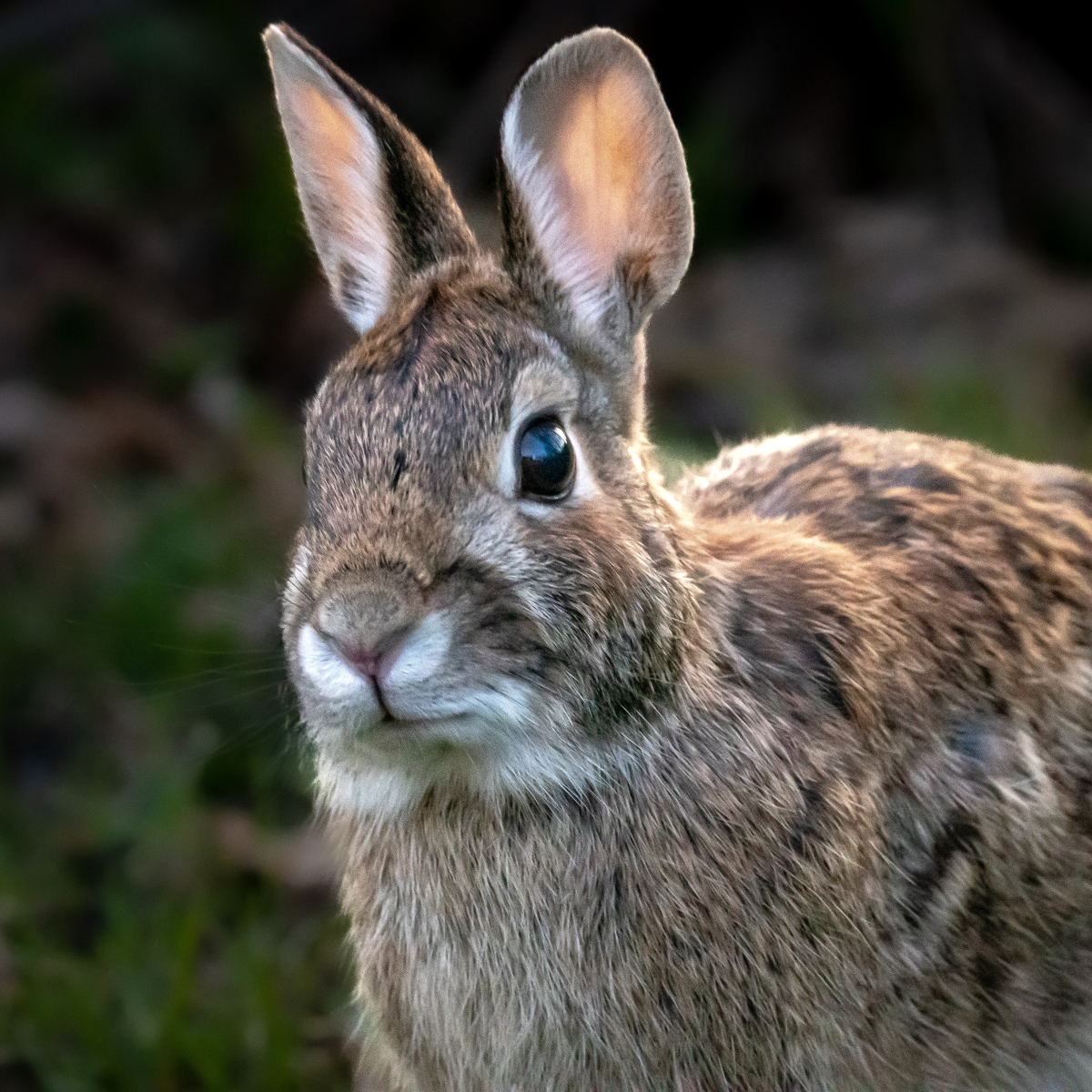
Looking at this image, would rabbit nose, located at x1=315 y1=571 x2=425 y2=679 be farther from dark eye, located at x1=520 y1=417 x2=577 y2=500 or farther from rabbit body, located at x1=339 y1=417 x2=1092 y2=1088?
rabbit body, located at x1=339 y1=417 x2=1092 y2=1088

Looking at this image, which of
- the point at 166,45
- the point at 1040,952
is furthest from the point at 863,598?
the point at 166,45

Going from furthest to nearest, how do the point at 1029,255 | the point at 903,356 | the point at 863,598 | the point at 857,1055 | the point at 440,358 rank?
the point at 1029,255, the point at 903,356, the point at 863,598, the point at 857,1055, the point at 440,358

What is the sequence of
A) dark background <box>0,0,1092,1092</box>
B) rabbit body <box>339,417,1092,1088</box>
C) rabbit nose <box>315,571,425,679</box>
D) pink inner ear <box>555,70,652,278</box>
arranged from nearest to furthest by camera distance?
1. rabbit nose <box>315,571,425,679</box>
2. rabbit body <box>339,417,1092,1088</box>
3. pink inner ear <box>555,70,652,278</box>
4. dark background <box>0,0,1092,1092</box>

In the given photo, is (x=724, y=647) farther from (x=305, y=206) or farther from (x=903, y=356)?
(x=903, y=356)

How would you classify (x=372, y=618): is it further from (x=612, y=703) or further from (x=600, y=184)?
(x=600, y=184)

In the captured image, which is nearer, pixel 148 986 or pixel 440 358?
pixel 440 358

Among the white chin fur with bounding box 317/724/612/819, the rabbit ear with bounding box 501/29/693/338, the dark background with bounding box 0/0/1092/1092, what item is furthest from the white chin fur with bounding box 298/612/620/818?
the dark background with bounding box 0/0/1092/1092

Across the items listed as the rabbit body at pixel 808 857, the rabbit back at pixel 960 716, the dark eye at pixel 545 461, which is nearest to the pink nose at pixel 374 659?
the dark eye at pixel 545 461

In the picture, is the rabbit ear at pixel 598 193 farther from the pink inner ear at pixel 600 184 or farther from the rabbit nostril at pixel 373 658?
the rabbit nostril at pixel 373 658
